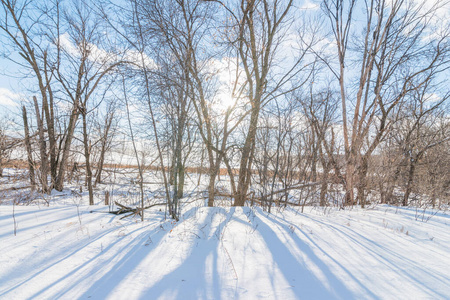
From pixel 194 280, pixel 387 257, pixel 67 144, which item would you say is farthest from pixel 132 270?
pixel 67 144

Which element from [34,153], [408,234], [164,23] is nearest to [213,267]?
[408,234]

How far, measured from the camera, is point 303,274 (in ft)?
6.28

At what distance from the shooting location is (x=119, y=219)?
3326mm

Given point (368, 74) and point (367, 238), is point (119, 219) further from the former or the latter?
point (368, 74)

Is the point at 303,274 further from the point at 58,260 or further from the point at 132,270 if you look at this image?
the point at 58,260

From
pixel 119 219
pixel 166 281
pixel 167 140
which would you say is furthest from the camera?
pixel 167 140

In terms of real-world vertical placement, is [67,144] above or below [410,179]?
above

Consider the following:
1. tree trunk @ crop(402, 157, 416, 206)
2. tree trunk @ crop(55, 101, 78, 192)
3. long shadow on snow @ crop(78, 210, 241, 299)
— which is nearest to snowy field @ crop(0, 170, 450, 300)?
long shadow on snow @ crop(78, 210, 241, 299)

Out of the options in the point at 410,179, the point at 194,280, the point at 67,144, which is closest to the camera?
the point at 194,280

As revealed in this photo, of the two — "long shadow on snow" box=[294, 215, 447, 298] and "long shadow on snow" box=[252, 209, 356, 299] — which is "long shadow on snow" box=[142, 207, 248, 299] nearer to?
"long shadow on snow" box=[252, 209, 356, 299]

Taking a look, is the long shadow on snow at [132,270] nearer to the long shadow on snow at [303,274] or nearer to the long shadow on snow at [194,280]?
the long shadow on snow at [194,280]

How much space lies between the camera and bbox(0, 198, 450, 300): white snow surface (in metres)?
1.63

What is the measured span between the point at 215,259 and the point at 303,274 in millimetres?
796

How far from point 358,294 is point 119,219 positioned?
119 inches
